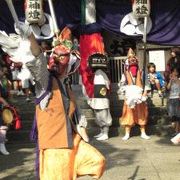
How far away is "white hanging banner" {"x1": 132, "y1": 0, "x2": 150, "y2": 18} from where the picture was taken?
10.5 meters

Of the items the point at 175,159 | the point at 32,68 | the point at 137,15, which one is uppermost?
the point at 137,15

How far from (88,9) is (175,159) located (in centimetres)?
434

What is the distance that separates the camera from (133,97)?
9500mm

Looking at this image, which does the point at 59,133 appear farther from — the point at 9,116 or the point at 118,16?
the point at 118,16

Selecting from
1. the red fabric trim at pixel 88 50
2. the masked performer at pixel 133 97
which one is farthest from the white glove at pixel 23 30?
the red fabric trim at pixel 88 50

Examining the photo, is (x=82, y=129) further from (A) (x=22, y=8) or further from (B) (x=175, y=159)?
(A) (x=22, y=8)

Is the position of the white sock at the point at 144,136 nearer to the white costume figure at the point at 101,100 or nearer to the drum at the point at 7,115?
the white costume figure at the point at 101,100

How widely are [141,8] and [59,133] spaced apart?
6.47m

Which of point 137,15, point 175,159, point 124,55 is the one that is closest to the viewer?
point 175,159

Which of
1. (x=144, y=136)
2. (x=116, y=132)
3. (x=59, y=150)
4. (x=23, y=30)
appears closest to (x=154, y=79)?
(x=116, y=132)

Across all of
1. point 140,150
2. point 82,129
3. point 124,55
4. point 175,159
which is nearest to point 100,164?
point 82,129

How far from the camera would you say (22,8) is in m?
11.1

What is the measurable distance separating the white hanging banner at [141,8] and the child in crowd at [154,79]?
4.94 feet

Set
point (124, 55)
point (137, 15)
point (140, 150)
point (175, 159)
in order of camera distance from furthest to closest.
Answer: point (124, 55) < point (137, 15) < point (140, 150) < point (175, 159)
